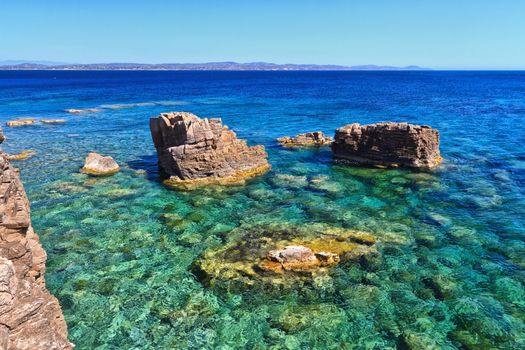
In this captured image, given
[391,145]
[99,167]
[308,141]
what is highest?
[391,145]

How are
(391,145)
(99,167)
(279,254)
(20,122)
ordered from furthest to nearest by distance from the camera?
(20,122)
(391,145)
(99,167)
(279,254)

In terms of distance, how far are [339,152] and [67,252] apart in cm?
2632

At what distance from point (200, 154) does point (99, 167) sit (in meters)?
9.72

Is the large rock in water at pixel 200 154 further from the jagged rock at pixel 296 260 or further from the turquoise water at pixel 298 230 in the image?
the jagged rock at pixel 296 260

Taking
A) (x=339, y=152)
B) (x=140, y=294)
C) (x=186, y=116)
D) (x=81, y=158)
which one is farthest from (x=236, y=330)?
(x=81, y=158)

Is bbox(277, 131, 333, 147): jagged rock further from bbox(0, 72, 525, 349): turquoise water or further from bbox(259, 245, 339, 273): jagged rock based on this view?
bbox(259, 245, 339, 273): jagged rock

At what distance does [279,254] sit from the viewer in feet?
65.7

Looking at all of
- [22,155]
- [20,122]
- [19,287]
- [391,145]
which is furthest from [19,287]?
[20,122]

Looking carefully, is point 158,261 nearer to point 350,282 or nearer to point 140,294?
point 140,294

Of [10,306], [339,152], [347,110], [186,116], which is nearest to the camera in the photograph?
[10,306]

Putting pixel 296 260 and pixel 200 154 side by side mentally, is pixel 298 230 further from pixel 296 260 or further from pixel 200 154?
pixel 200 154

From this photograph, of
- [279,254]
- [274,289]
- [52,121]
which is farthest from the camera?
[52,121]

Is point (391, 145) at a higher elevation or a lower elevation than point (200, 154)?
higher

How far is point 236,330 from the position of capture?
15609 mm
